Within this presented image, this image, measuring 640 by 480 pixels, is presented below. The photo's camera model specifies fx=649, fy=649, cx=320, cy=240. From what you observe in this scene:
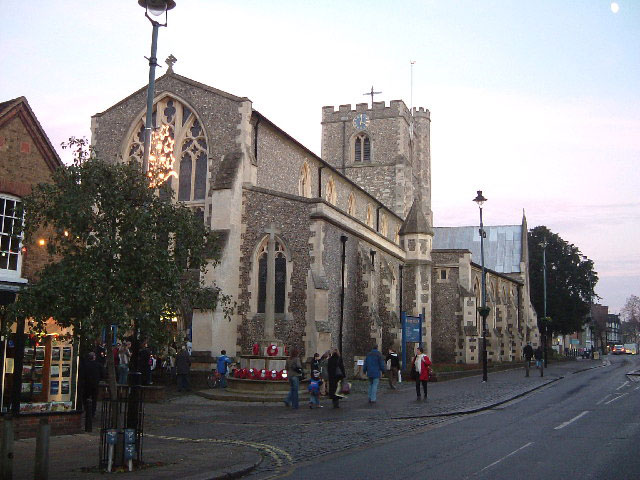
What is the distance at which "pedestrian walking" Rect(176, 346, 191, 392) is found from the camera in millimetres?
22750

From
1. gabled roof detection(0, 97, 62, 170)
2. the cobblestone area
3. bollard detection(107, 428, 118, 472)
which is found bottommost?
the cobblestone area

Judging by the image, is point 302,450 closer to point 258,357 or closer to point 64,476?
point 64,476

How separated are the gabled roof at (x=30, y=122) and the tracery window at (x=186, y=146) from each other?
13675mm

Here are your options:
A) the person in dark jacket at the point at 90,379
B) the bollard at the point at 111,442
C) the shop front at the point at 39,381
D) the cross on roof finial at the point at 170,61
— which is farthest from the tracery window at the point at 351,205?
the bollard at the point at 111,442

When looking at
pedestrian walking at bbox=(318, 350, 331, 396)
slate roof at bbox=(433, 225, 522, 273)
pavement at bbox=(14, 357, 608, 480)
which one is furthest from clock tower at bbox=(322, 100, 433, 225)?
pavement at bbox=(14, 357, 608, 480)

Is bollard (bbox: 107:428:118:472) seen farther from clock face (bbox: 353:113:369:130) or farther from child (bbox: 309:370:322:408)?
clock face (bbox: 353:113:369:130)

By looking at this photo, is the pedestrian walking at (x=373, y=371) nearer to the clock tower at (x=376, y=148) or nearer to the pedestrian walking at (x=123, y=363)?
the pedestrian walking at (x=123, y=363)

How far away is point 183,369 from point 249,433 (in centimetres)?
969

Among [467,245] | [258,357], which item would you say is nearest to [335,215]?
[258,357]

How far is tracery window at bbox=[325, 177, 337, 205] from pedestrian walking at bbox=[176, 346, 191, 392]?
1486 cm

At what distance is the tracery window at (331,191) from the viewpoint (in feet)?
118

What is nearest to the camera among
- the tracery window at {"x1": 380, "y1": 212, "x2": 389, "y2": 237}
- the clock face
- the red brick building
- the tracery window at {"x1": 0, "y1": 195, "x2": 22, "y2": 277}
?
the red brick building

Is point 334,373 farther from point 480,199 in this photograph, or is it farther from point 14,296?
point 480,199

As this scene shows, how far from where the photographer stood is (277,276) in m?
26.5
